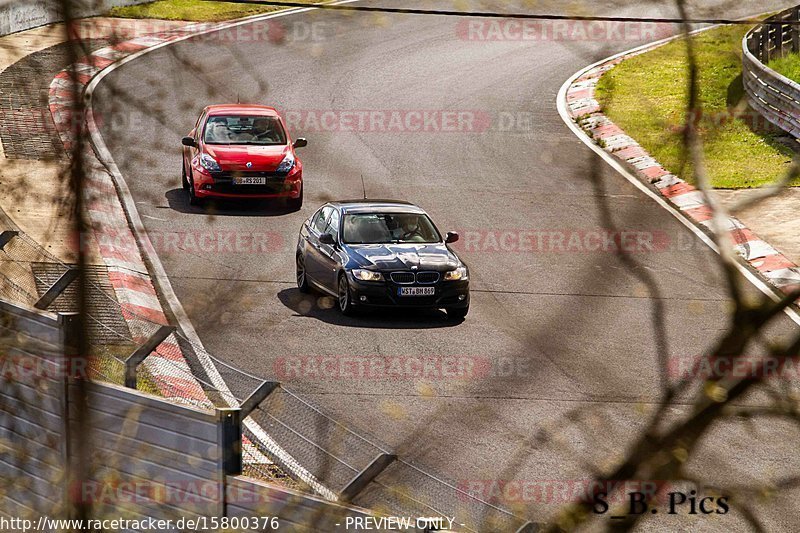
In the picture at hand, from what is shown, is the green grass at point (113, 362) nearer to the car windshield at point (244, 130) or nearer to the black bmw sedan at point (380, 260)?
the black bmw sedan at point (380, 260)

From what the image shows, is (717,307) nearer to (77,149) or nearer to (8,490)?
(8,490)

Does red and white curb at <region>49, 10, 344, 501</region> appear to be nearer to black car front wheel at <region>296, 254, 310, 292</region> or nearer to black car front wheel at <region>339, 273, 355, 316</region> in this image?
black car front wheel at <region>296, 254, 310, 292</region>

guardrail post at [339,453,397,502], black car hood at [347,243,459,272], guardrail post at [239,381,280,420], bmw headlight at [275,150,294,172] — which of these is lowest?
bmw headlight at [275,150,294,172]

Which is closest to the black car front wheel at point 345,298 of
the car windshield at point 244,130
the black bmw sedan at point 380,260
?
the black bmw sedan at point 380,260

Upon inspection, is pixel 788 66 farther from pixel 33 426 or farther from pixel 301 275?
pixel 33 426

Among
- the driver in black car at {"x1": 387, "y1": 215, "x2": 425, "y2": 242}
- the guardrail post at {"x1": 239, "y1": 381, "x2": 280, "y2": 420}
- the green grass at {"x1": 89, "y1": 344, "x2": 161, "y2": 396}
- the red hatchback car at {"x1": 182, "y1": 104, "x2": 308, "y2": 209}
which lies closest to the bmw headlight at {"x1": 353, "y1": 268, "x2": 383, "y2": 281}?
the driver in black car at {"x1": 387, "y1": 215, "x2": 425, "y2": 242}

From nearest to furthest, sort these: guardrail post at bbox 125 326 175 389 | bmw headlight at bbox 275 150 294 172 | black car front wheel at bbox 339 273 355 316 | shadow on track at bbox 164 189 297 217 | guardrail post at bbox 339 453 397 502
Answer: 1. guardrail post at bbox 339 453 397 502
2. guardrail post at bbox 125 326 175 389
3. black car front wheel at bbox 339 273 355 316
4. bmw headlight at bbox 275 150 294 172
5. shadow on track at bbox 164 189 297 217

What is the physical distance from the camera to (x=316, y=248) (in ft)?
55.7

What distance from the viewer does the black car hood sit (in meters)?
15.8

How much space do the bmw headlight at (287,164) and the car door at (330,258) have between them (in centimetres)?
520

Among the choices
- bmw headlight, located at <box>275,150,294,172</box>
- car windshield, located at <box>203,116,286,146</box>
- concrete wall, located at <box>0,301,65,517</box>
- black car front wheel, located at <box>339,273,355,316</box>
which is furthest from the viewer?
car windshield, located at <box>203,116,286,146</box>

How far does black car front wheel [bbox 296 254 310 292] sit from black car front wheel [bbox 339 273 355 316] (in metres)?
1.10

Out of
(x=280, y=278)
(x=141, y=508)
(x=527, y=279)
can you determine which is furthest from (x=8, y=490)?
(x=527, y=279)

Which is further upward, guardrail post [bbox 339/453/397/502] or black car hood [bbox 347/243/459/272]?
guardrail post [bbox 339/453/397/502]
